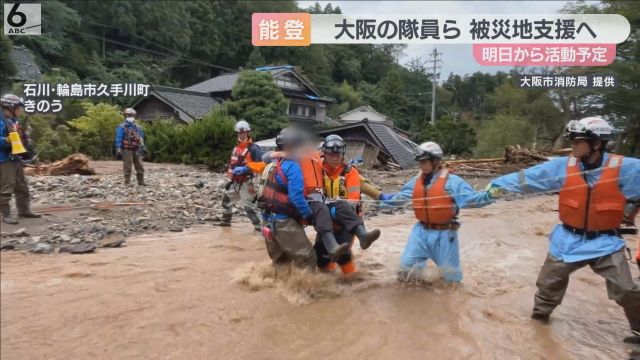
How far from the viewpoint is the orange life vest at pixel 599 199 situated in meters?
3.92

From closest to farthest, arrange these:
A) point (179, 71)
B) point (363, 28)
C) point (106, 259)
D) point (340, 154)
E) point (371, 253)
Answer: point (340, 154), point (106, 259), point (371, 253), point (363, 28), point (179, 71)

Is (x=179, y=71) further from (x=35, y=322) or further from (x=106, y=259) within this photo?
(x=35, y=322)

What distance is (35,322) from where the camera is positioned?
3.68 metres

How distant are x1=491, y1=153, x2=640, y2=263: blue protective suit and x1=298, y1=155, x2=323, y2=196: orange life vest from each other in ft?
5.63

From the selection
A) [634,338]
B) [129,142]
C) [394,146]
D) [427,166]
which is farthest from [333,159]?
[394,146]

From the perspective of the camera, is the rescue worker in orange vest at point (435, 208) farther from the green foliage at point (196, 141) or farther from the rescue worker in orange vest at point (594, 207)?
the green foliage at point (196, 141)

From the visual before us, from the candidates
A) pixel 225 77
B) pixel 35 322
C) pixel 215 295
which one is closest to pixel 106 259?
pixel 215 295

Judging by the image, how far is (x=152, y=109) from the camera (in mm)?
21672

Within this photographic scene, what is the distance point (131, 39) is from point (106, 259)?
1316 cm

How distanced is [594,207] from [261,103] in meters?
14.0

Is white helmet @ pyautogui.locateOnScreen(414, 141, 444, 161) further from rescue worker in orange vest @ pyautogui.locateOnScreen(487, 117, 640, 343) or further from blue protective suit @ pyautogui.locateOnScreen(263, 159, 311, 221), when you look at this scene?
blue protective suit @ pyautogui.locateOnScreen(263, 159, 311, 221)

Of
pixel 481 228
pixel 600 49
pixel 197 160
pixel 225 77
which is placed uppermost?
pixel 225 77

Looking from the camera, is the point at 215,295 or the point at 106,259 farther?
the point at 106,259

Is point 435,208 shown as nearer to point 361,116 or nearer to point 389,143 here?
point 389,143
